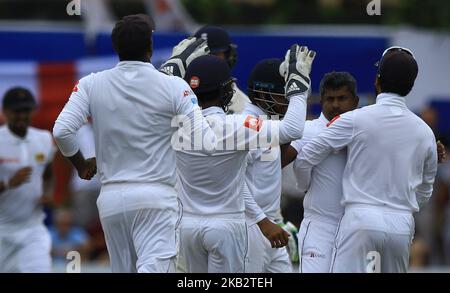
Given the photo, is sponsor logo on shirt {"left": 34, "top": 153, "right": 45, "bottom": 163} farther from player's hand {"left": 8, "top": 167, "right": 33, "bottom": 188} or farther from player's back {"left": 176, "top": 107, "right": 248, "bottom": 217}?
player's back {"left": 176, "top": 107, "right": 248, "bottom": 217}

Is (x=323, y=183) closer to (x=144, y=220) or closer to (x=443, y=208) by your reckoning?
(x=144, y=220)

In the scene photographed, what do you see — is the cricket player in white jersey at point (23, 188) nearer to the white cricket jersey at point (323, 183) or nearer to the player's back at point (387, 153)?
the white cricket jersey at point (323, 183)

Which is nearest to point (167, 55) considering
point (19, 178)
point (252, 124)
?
point (19, 178)

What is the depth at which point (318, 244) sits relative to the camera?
31.4ft

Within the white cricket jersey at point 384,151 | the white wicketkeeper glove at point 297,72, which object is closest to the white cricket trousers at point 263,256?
the white cricket jersey at point 384,151

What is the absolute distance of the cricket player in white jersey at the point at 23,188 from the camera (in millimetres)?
11992

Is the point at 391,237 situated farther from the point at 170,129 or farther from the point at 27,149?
the point at 27,149

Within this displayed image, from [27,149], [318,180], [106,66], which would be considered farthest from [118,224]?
[106,66]

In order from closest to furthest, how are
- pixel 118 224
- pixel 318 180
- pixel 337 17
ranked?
1. pixel 118 224
2. pixel 318 180
3. pixel 337 17

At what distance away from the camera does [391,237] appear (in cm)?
895

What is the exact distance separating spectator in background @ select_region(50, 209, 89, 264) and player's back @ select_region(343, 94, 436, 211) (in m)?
7.06

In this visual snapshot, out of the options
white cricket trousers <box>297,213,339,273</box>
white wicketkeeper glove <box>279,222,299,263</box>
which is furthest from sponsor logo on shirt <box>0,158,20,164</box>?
white cricket trousers <box>297,213,339,273</box>

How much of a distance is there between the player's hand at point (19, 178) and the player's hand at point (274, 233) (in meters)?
3.33
